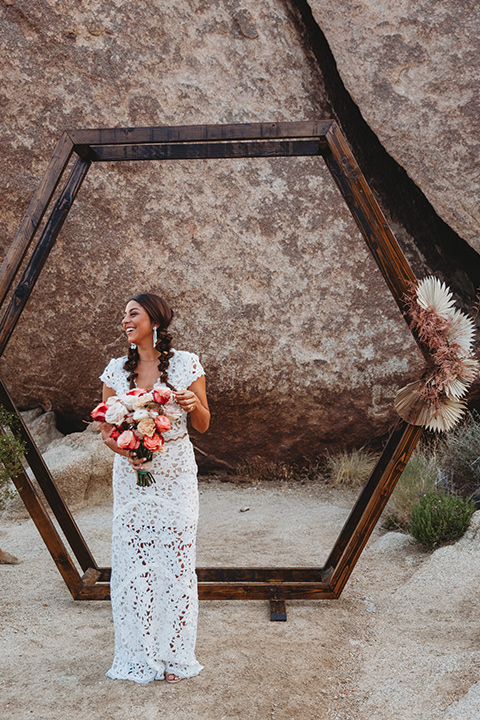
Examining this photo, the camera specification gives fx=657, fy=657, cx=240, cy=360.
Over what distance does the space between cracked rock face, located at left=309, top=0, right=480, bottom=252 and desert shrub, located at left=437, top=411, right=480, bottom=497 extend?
1835mm

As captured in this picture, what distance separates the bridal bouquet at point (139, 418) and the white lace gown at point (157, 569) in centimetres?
23

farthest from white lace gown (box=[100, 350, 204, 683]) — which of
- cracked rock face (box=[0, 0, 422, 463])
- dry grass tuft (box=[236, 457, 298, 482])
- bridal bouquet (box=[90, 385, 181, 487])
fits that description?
dry grass tuft (box=[236, 457, 298, 482])

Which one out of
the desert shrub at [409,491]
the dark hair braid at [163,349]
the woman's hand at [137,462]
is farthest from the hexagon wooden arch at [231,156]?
the desert shrub at [409,491]

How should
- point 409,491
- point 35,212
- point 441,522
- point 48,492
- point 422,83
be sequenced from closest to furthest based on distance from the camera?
point 35,212 < point 48,492 < point 441,522 < point 409,491 < point 422,83

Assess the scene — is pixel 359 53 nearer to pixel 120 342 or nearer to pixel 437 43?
pixel 437 43

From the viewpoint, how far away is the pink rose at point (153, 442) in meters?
2.98

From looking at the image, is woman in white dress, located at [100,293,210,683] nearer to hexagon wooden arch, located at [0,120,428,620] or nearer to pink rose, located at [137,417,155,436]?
pink rose, located at [137,417,155,436]

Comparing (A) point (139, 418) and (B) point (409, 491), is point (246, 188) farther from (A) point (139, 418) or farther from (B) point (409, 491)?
(A) point (139, 418)

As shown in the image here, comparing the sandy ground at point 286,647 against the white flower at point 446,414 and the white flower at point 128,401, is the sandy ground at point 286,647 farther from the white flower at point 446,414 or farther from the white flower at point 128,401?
the white flower at point 128,401

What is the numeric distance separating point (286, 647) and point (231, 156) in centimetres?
276

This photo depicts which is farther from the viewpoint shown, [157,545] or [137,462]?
[157,545]

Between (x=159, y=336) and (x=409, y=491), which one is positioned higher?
(x=159, y=336)

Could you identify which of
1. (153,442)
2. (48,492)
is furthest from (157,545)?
(48,492)

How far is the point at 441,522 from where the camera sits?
484 centimetres
